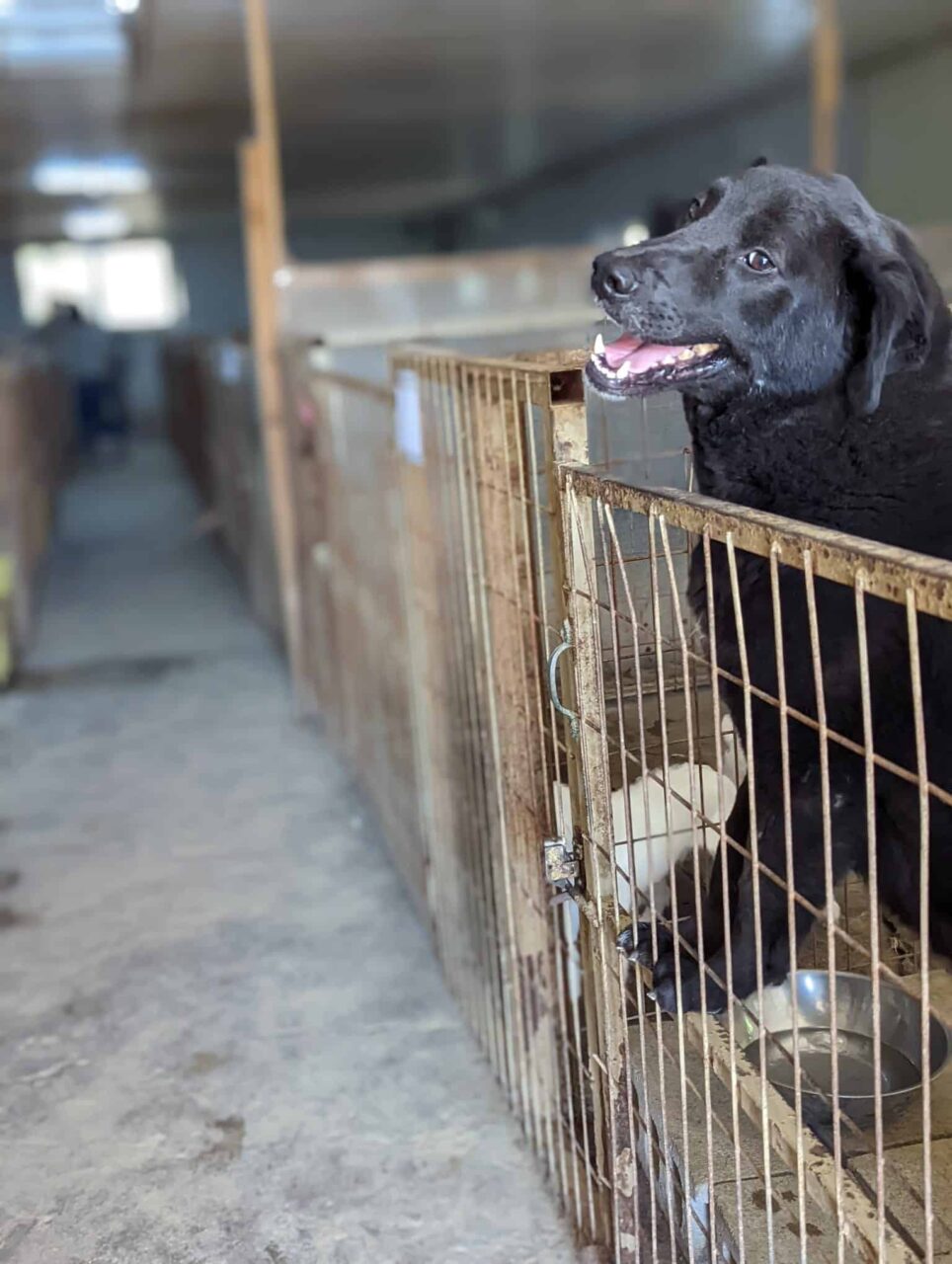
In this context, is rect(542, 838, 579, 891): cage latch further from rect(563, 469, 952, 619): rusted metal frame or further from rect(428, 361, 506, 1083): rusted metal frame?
rect(563, 469, 952, 619): rusted metal frame

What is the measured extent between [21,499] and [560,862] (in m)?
4.76

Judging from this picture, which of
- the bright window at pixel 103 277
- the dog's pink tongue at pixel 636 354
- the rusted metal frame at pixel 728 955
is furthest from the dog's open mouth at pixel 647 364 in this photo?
the bright window at pixel 103 277

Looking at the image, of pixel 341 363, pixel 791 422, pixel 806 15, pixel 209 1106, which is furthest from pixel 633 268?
pixel 806 15

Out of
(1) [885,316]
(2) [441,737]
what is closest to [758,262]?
(1) [885,316]

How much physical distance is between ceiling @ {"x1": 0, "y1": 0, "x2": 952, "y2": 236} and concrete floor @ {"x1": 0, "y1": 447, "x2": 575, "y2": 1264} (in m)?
3.43

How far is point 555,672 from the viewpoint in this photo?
1.65 meters

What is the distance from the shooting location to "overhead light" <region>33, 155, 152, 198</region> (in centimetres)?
1138

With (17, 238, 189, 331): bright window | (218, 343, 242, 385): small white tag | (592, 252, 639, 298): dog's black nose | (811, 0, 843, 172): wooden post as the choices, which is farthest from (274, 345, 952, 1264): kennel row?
(17, 238, 189, 331): bright window

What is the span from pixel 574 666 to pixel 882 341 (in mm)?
493

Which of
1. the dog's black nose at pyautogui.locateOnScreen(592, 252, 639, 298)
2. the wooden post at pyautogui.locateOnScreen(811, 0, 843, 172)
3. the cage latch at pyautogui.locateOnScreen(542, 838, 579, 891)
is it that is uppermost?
the wooden post at pyautogui.locateOnScreen(811, 0, 843, 172)

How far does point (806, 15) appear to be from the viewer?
21.3 feet

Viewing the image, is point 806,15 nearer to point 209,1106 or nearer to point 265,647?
point 265,647

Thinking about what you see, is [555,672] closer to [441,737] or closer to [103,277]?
[441,737]

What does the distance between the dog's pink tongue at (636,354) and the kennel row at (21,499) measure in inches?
151
